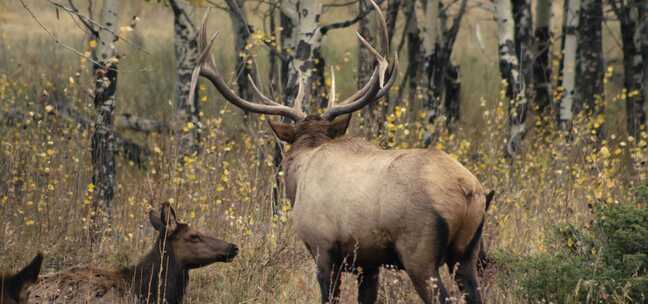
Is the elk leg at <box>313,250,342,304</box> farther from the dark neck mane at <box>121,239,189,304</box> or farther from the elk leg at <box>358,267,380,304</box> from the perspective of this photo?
the dark neck mane at <box>121,239,189,304</box>

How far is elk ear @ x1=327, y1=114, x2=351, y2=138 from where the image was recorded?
8.51m

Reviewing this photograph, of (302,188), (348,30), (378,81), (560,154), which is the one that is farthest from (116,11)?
(348,30)

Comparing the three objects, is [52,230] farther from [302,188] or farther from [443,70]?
[443,70]

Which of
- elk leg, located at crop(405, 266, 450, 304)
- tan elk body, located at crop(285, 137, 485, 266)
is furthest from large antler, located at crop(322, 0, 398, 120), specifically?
elk leg, located at crop(405, 266, 450, 304)

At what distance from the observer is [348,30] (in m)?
33.6

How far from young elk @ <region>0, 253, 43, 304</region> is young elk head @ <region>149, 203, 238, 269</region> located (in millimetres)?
2124

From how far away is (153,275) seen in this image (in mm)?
8484

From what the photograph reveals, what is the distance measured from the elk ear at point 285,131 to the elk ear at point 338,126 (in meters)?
0.27

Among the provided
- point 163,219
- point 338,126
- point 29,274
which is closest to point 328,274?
point 338,126

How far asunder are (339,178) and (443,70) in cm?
1121

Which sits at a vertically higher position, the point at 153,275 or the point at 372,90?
the point at 372,90

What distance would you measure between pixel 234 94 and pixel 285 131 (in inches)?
26.9

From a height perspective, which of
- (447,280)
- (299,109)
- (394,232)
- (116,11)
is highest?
(116,11)

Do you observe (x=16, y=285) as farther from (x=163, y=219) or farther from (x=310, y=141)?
(x=310, y=141)
